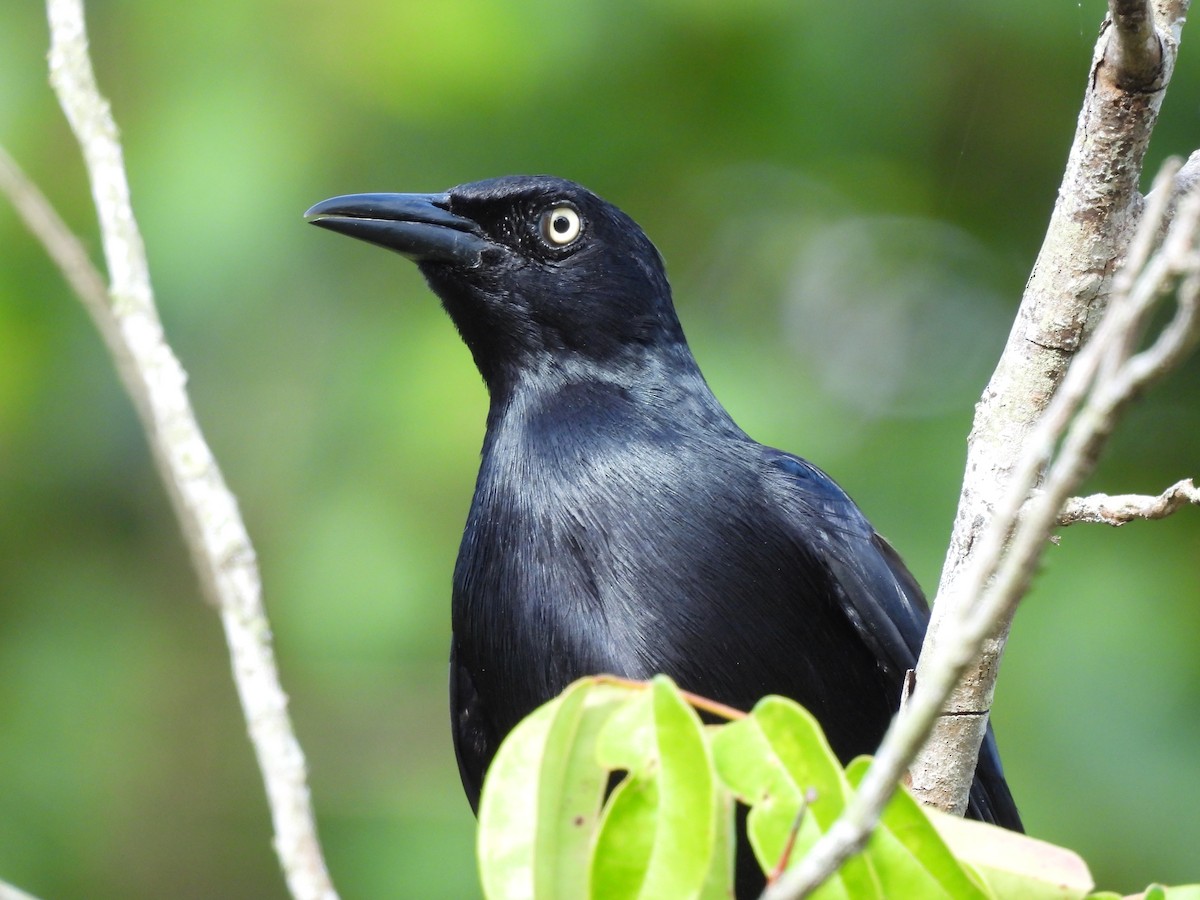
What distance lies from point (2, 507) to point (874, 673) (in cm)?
432

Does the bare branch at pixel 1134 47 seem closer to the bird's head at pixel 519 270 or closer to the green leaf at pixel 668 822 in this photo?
the green leaf at pixel 668 822

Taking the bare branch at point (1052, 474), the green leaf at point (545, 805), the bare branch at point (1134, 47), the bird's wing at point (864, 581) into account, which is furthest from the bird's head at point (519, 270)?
the bare branch at point (1052, 474)

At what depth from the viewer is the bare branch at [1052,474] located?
3.86ft

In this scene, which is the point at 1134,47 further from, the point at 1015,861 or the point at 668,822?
the point at 668,822

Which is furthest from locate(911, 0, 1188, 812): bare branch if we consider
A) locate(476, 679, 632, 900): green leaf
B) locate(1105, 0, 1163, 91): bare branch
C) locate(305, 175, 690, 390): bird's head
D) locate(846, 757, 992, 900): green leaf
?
locate(305, 175, 690, 390): bird's head

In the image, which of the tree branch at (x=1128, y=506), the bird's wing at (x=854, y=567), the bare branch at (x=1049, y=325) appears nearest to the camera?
the tree branch at (x=1128, y=506)

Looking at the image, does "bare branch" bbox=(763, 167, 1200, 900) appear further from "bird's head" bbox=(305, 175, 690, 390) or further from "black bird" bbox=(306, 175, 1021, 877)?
"bird's head" bbox=(305, 175, 690, 390)

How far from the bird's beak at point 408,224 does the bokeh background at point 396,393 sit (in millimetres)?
1585

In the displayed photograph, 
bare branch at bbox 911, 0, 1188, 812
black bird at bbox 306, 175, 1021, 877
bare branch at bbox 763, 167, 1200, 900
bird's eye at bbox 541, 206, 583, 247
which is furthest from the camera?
bird's eye at bbox 541, 206, 583, 247

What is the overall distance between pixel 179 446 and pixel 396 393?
370cm

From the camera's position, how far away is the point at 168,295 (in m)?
5.43

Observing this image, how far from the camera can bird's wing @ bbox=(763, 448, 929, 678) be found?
321cm

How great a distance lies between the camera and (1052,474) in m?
1.22

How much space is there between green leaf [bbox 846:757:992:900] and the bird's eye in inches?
94.5
